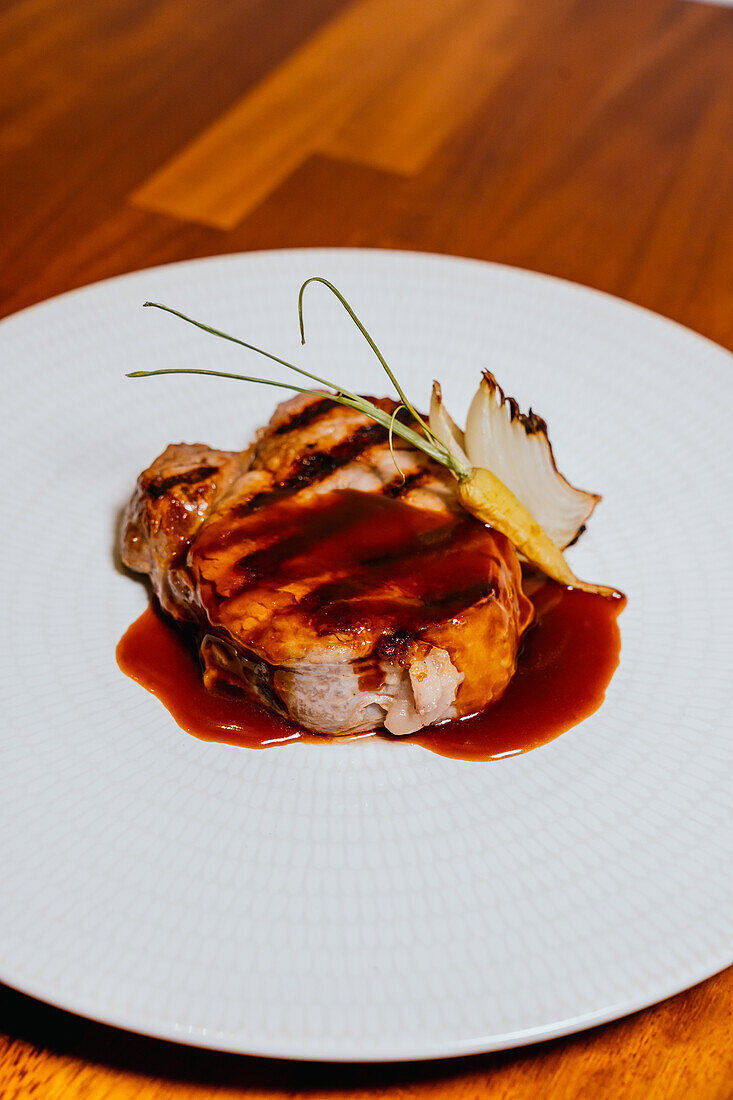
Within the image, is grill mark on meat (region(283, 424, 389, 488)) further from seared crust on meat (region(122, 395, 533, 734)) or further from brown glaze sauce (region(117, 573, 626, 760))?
brown glaze sauce (region(117, 573, 626, 760))

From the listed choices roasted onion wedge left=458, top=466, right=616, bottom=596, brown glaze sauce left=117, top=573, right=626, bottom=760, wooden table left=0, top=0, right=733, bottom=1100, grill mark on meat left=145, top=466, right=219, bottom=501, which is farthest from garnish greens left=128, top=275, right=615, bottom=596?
wooden table left=0, top=0, right=733, bottom=1100

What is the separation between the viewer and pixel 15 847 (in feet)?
6.22

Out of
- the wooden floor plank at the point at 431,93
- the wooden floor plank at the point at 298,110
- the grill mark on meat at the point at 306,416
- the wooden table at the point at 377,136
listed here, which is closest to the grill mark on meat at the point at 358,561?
the grill mark on meat at the point at 306,416

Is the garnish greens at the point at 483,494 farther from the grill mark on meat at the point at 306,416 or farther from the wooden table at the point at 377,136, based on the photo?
the wooden table at the point at 377,136

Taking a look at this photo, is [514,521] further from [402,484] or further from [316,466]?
[316,466]

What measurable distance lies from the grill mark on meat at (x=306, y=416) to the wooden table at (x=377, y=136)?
1343 mm

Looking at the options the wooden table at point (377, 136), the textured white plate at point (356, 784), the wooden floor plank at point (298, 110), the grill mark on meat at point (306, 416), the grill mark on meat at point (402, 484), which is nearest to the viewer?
the textured white plate at point (356, 784)

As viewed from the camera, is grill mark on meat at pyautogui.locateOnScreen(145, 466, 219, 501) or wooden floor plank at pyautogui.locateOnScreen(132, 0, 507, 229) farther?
wooden floor plank at pyautogui.locateOnScreen(132, 0, 507, 229)

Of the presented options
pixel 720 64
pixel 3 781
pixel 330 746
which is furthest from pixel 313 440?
pixel 720 64

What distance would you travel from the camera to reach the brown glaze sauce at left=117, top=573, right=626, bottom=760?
224 centimetres

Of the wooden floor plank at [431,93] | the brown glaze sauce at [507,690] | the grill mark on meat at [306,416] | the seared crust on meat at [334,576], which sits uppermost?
the wooden floor plank at [431,93]

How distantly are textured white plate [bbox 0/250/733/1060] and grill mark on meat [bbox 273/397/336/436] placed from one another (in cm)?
30

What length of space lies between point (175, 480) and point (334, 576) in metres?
0.51

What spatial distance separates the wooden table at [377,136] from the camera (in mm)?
3869
